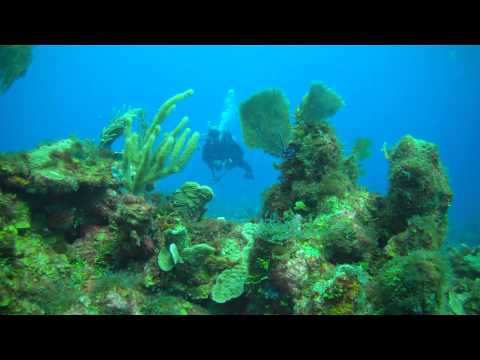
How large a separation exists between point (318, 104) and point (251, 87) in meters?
125

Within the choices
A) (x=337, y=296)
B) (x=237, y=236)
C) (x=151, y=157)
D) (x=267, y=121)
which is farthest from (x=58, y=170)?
(x=337, y=296)

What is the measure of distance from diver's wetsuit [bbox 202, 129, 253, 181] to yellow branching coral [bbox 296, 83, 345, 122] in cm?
608

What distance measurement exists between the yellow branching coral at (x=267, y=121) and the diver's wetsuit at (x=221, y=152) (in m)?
5.30

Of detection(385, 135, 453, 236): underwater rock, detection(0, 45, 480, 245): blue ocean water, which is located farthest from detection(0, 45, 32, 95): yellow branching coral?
detection(0, 45, 480, 245): blue ocean water

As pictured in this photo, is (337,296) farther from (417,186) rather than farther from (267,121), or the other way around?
(267,121)

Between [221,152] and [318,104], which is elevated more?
[221,152]

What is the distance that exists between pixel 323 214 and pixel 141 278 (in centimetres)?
328

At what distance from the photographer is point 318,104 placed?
732cm

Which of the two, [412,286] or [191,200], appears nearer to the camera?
[412,286]

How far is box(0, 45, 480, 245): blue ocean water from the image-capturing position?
99.8 metres

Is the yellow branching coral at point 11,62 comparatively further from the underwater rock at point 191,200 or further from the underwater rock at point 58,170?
the underwater rock at point 191,200

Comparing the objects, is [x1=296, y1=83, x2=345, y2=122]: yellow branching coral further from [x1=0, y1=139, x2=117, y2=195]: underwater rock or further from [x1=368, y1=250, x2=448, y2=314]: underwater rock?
[x1=0, y1=139, x2=117, y2=195]: underwater rock
